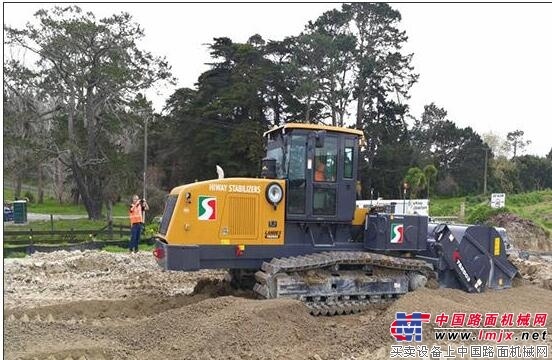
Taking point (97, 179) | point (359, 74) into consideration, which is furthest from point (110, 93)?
point (359, 74)

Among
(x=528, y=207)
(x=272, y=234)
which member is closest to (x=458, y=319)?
(x=272, y=234)

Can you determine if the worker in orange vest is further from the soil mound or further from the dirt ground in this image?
the soil mound

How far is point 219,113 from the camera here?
41.2 metres

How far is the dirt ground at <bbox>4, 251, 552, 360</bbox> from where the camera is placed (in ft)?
21.7

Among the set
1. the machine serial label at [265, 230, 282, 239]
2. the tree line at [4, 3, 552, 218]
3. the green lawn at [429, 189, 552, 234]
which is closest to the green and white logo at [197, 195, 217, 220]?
the machine serial label at [265, 230, 282, 239]

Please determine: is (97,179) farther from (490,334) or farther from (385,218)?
(490,334)

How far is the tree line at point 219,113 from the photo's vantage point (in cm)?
3002

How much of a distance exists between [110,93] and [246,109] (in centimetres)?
1248

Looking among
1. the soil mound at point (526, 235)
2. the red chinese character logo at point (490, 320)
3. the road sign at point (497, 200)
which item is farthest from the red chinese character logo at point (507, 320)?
the road sign at point (497, 200)

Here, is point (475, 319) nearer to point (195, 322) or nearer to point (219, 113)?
point (195, 322)

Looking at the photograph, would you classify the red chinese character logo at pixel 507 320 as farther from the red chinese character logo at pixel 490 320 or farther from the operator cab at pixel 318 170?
the operator cab at pixel 318 170

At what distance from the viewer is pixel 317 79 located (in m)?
40.9

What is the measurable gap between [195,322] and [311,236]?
273cm

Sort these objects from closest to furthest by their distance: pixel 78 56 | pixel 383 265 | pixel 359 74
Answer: pixel 383 265, pixel 78 56, pixel 359 74
